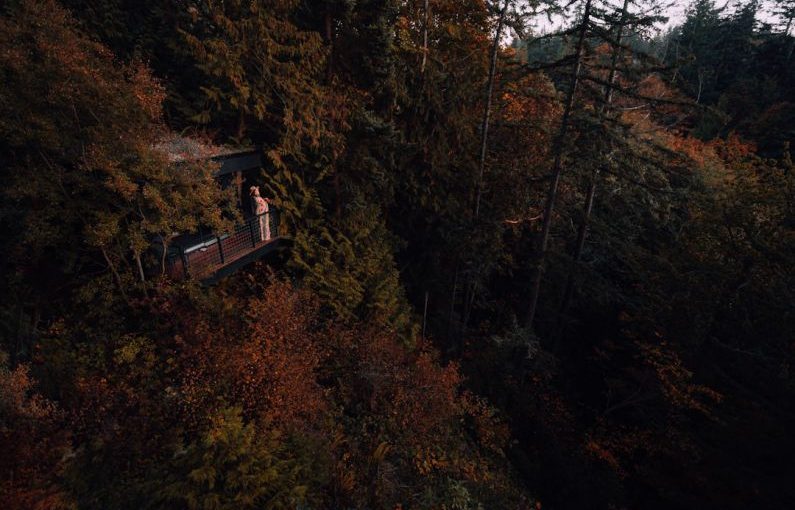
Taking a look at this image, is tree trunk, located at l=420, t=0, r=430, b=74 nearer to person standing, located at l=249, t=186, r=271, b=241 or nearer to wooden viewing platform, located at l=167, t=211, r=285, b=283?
person standing, located at l=249, t=186, r=271, b=241

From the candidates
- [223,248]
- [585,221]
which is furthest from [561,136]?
[223,248]

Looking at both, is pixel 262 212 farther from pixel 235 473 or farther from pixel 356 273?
pixel 235 473

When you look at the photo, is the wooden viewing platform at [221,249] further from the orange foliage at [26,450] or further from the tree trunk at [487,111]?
the tree trunk at [487,111]

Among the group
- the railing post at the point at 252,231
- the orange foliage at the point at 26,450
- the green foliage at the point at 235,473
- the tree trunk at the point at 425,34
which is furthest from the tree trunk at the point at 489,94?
the orange foliage at the point at 26,450

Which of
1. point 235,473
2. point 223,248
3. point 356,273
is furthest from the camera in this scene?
point 356,273

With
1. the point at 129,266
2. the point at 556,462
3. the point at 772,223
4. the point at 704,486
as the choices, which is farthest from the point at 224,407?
the point at 772,223

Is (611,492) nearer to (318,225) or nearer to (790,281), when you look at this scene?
(790,281)

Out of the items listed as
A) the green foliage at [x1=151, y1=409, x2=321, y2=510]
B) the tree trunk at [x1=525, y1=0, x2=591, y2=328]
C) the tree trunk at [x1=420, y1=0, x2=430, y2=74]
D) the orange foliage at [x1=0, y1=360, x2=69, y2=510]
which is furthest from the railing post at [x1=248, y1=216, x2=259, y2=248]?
the tree trunk at [x1=525, y1=0, x2=591, y2=328]

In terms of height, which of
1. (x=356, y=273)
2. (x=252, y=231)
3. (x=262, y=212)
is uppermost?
(x=262, y=212)

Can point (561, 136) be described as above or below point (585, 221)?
above
